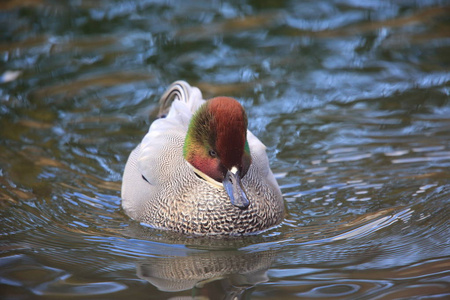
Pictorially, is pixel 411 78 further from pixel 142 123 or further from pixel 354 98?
pixel 142 123

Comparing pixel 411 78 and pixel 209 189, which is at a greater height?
pixel 411 78

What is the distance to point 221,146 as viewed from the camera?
5.23 meters

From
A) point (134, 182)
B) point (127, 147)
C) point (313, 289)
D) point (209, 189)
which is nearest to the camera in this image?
point (313, 289)

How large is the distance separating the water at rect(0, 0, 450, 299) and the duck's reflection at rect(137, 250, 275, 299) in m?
0.02

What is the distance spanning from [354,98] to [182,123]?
119 inches

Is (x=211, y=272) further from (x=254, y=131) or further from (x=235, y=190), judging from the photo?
(x=254, y=131)

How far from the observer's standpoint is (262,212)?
228 inches

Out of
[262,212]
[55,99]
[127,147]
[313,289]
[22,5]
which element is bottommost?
[313,289]

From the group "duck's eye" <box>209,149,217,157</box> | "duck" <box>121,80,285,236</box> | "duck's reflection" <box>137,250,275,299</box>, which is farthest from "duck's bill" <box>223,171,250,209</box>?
"duck's reflection" <box>137,250,275,299</box>

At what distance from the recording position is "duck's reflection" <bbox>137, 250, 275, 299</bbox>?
15.6 ft

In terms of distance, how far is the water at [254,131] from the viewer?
4.95 m

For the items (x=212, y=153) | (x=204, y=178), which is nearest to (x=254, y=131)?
(x=204, y=178)

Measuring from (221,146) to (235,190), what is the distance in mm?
386

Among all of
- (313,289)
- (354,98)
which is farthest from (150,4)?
(313,289)
